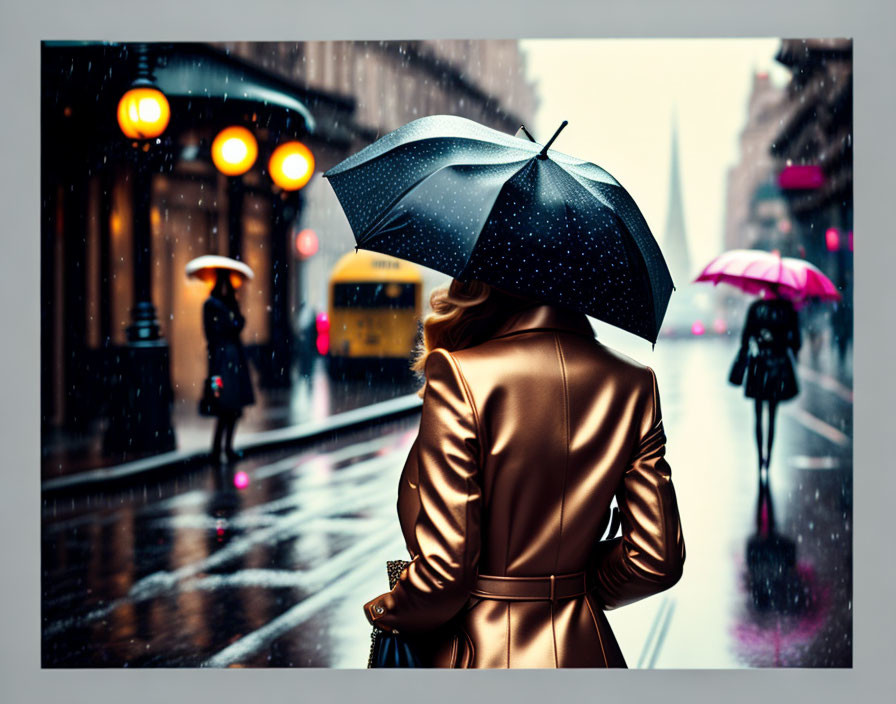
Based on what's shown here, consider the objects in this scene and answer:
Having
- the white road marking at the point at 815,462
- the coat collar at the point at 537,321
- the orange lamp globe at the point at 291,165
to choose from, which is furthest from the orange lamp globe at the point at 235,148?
the coat collar at the point at 537,321

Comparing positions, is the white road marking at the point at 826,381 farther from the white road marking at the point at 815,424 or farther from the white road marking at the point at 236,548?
the white road marking at the point at 236,548

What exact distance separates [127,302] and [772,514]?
560 centimetres

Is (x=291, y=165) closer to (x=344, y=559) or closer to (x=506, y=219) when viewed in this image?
(x=344, y=559)

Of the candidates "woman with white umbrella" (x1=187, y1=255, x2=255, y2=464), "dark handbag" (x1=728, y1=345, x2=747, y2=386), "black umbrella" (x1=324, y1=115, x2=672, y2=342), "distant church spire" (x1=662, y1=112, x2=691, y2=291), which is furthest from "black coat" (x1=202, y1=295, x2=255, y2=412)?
"black umbrella" (x1=324, y1=115, x2=672, y2=342)

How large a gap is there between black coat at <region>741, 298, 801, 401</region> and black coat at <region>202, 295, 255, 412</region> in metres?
3.97

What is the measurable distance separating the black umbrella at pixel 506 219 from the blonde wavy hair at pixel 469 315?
4.7 inches

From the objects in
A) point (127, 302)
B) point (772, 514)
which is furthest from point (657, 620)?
point (127, 302)

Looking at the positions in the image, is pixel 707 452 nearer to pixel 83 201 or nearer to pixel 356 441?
pixel 356 441

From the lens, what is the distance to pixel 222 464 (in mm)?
7523

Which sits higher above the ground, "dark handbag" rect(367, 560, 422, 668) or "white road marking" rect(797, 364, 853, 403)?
"white road marking" rect(797, 364, 853, 403)

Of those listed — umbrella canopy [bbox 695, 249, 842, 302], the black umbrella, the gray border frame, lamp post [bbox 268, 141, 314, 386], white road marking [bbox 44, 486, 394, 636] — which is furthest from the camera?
lamp post [bbox 268, 141, 314, 386]

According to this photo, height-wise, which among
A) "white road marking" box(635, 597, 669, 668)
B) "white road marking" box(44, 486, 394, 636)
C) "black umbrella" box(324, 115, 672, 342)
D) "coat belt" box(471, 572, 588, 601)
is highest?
"black umbrella" box(324, 115, 672, 342)

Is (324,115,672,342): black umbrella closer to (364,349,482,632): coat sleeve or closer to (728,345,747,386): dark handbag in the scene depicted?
(364,349,482,632): coat sleeve

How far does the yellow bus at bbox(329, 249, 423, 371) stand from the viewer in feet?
26.5
